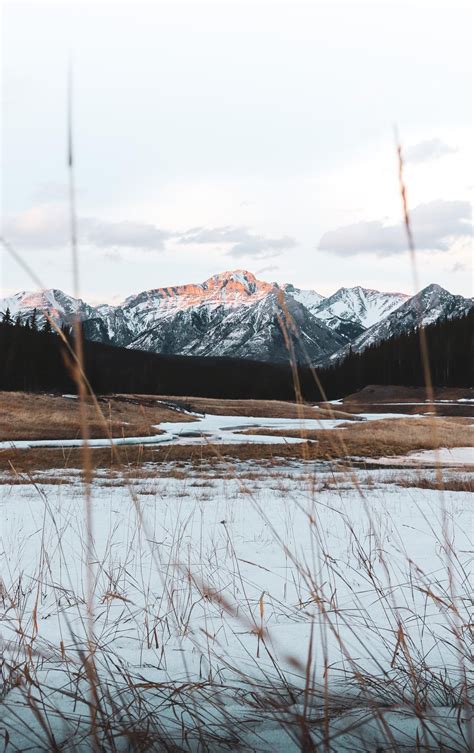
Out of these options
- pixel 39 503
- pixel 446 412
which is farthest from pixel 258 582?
pixel 446 412

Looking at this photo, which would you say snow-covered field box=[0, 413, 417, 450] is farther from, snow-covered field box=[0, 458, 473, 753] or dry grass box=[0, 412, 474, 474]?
snow-covered field box=[0, 458, 473, 753]

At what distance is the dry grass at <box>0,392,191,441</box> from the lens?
2903 centimetres

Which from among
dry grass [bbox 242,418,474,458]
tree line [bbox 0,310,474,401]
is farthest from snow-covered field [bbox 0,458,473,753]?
tree line [bbox 0,310,474,401]

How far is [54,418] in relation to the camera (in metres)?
33.3

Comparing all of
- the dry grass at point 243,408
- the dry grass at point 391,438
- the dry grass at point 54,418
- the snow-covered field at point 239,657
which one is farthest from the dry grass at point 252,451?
the dry grass at point 243,408

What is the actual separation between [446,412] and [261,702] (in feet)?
190

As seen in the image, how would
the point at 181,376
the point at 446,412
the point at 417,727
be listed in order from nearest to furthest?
the point at 417,727 → the point at 446,412 → the point at 181,376

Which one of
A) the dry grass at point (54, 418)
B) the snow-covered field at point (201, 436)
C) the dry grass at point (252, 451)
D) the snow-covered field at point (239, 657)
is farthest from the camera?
the dry grass at point (54, 418)

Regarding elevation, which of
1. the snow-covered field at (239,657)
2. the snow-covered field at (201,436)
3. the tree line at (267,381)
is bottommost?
the snow-covered field at (201,436)

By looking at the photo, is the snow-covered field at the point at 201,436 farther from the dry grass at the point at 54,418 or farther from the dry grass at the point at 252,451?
the dry grass at the point at 54,418

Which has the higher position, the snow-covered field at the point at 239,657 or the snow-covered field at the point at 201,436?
the snow-covered field at the point at 239,657

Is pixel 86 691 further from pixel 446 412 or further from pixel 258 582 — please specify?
pixel 446 412

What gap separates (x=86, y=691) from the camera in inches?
71.6

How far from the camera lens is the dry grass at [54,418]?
29.0m
